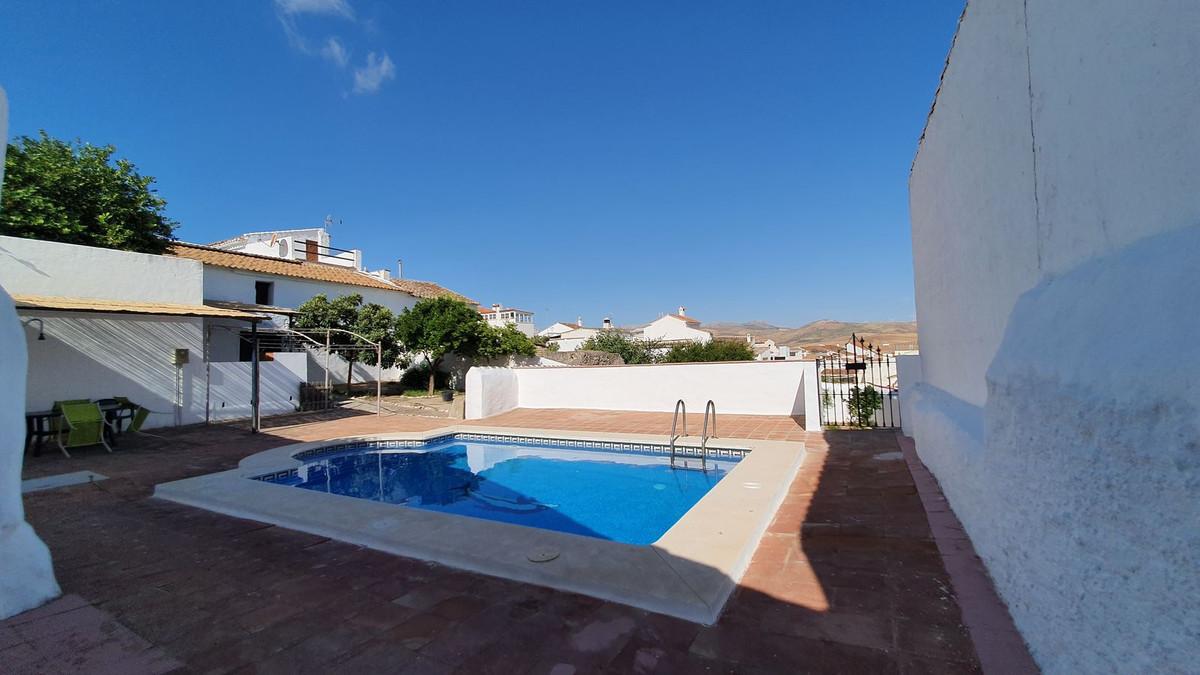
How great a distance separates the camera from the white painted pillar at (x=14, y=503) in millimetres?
3418

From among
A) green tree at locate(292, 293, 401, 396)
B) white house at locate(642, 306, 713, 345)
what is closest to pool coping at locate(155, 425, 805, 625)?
green tree at locate(292, 293, 401, 396)

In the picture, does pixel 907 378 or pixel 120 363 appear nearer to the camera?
pixel 907 378

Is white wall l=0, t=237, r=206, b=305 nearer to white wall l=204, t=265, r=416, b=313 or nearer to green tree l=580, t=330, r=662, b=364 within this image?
white wall l=204, t=265, r=416, b=313

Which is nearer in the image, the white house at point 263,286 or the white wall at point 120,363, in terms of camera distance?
the white wall at point 120,363

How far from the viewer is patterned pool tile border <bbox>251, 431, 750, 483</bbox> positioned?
29.7 ft

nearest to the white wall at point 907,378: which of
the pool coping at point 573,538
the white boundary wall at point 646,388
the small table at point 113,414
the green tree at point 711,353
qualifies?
the white boundary wall at point 646,388

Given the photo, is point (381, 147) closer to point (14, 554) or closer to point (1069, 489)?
point (14, 554)

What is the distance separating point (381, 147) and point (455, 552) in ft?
57.6

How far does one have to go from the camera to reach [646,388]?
14922 millimetres

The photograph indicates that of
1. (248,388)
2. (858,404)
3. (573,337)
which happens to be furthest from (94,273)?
(573,337)

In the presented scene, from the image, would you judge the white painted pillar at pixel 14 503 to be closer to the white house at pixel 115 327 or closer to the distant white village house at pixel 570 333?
the white house at pixel 115 327

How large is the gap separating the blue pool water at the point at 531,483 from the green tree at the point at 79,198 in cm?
1385

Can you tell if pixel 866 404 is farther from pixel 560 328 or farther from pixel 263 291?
pixel 560 328

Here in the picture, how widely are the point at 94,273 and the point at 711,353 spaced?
26563mm
